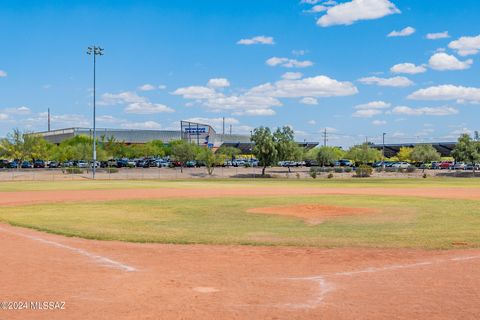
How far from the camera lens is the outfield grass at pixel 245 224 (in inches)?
784

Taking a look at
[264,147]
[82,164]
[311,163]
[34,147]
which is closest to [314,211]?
[264,147]

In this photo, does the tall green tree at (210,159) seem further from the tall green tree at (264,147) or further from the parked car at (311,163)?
the parked car at (311,163)

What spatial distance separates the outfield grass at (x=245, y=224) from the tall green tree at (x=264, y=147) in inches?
2117

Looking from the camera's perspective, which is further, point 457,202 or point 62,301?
point 457,202

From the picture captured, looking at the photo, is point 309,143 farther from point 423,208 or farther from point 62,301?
point 62,301

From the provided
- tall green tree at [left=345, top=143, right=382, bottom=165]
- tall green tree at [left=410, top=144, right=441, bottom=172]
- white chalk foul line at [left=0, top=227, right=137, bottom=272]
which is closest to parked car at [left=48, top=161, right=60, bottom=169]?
tall green tree at [left=345, top=143, right=382, bottom=165]

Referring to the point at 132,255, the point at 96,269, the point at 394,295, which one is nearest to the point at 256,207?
the point at 132,255

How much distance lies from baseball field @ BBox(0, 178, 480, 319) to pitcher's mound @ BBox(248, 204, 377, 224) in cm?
20

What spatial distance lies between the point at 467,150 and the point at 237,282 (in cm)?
9281

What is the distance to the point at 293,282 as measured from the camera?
12.9 metres

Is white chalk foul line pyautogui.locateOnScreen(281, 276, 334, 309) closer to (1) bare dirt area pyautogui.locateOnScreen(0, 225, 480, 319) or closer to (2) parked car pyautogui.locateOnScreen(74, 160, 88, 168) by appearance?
(1) bare dirt area pyautogui.locateOnScreen(0, 225, 480, 319)

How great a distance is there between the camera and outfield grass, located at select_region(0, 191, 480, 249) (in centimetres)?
1991

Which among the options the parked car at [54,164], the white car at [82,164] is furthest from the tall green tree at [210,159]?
the parked car at [54,164]

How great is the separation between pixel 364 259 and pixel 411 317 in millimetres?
6061
